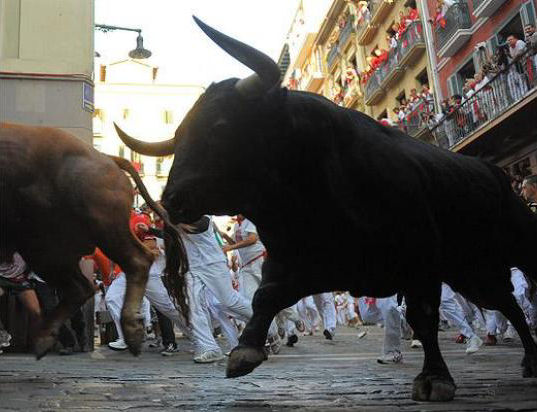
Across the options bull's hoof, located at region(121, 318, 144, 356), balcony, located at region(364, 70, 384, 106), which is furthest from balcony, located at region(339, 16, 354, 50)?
bull's hoof, located at region(121, 318, 144, 356)

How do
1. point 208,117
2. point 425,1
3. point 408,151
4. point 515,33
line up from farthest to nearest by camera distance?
point 425,1 < point 515,33 < point 408,151 < point 208,117

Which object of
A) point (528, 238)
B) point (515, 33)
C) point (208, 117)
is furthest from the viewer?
point (515, 33)

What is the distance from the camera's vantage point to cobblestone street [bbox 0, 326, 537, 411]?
11.0 feet

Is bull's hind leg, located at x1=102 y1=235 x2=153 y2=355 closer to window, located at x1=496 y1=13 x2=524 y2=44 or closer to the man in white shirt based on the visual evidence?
the man in white shirt

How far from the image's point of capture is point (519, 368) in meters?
5.19

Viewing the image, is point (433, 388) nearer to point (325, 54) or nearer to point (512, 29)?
point (512, 29)

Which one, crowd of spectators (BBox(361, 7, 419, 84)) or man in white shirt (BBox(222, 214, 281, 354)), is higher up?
crowd of spectators (BBox(361, 7, 419, 84))

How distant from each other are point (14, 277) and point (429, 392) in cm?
511

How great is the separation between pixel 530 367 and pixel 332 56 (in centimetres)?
3790

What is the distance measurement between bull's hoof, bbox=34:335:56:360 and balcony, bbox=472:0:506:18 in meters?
20.2

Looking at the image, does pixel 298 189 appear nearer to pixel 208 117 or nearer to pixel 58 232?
pixel 208 117

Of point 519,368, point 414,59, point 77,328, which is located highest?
point 414,59

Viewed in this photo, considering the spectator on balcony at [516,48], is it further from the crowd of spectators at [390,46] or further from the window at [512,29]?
the crowd of spectators at [390,46]

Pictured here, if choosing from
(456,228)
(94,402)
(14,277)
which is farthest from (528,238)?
(14,277)
